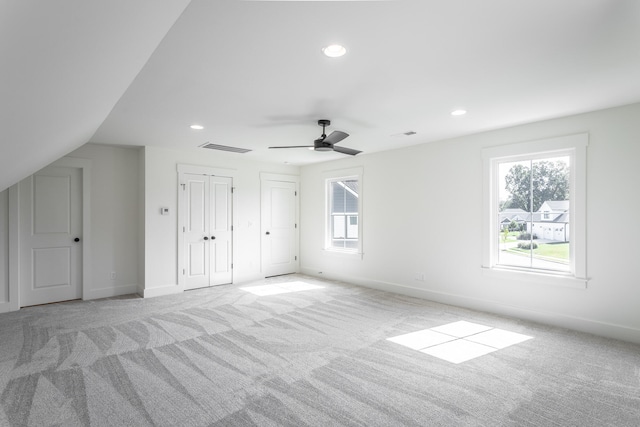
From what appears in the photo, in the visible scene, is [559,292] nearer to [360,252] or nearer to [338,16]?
[360,252]

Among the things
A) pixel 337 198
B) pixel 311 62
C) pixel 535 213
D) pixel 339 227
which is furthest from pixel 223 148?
pixel 535 213

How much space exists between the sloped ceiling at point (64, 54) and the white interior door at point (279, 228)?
4624 millimetres

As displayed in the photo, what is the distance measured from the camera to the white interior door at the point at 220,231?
631 centimetres

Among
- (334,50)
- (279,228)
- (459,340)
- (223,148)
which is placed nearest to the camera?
(334,50)

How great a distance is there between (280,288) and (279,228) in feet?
5.37

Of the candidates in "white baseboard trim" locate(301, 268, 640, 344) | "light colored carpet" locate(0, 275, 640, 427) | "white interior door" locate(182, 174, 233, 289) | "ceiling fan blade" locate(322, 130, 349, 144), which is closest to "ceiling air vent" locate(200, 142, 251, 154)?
"white interior door" locate(182, 174, 233, 289)

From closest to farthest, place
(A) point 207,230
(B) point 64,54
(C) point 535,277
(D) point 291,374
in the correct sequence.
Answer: (B) point 64,54
(D) point 291,374
(C) point 535,277
(A) point 207,230

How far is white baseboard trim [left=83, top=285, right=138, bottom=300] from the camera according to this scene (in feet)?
17.8

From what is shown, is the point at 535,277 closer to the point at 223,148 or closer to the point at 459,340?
the point at 459,340

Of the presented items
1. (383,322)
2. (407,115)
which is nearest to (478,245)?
(383,322)

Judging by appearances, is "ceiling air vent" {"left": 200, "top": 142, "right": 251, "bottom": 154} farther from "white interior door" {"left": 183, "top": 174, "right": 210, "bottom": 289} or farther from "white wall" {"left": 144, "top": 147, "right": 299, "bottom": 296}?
"white interior door" {"left": 183, "top": 174, "right": 210, "bottom": 289}

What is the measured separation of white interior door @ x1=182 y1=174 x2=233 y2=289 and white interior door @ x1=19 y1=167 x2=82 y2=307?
160cm

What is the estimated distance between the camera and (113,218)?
561 cm

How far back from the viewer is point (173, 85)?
297cm
